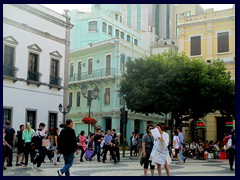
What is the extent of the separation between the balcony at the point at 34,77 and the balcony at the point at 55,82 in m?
1.18

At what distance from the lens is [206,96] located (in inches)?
927

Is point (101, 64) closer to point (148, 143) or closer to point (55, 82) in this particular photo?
point (55, 82)

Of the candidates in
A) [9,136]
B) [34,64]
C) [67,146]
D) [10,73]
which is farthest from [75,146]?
[34,64]

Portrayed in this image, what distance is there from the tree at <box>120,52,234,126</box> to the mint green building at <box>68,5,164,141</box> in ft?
39.4

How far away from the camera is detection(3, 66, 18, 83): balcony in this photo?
23.4 meters

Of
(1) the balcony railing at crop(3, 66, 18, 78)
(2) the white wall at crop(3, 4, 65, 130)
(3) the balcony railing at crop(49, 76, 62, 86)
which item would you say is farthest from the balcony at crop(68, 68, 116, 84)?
(1) the balcony railing at crop(3, 66, 18, 78)

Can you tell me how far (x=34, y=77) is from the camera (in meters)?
25.7

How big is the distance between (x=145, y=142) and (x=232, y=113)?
15030 millimetres

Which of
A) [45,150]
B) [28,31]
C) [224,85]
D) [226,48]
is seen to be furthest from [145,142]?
[226,48]

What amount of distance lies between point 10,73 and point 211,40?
1652cm

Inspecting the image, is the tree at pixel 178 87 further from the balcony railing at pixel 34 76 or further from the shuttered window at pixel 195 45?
the shuttered window at pixel 195 45

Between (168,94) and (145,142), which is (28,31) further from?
(145,142)

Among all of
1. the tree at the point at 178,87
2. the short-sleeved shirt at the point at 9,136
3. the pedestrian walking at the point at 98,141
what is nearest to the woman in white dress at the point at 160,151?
the short-sleeved shirt at the point at 9,136

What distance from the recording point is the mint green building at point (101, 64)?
38188mm
